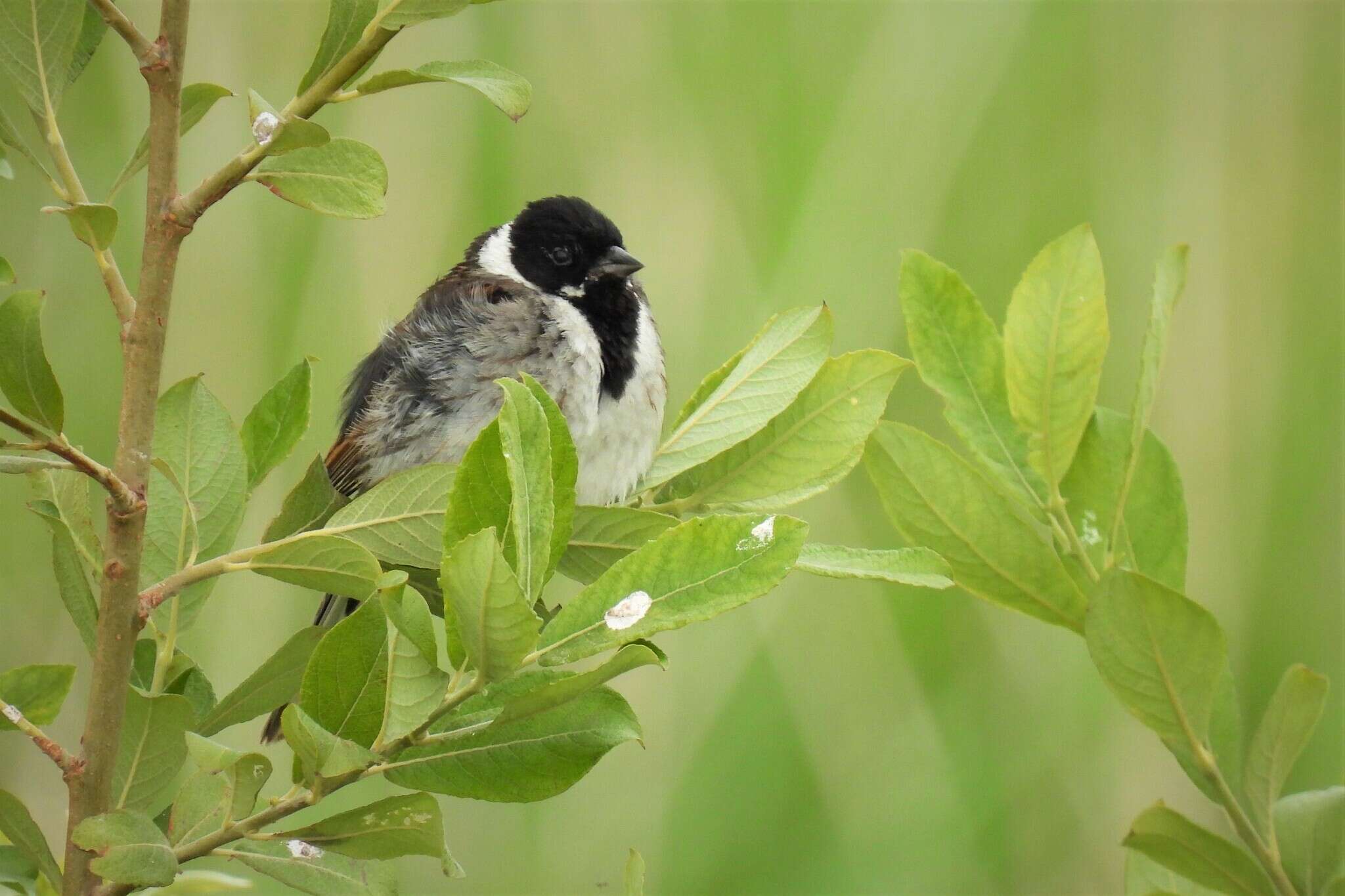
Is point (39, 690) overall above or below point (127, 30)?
below

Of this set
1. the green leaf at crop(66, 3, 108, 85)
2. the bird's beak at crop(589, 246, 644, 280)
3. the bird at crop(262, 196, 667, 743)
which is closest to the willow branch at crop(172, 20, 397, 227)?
the green leaf at crop(66, 3, 108, 85)

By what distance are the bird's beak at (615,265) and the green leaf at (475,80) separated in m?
0.77

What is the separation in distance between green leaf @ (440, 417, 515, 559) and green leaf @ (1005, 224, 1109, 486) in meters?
0.21

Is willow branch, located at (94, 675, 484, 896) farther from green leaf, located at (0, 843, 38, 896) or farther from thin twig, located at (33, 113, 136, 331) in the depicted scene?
thin twig, located at (33, 113, 136, 331)

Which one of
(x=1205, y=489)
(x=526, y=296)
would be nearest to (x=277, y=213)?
(x=526, y=296)

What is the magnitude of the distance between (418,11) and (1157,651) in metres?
0.32

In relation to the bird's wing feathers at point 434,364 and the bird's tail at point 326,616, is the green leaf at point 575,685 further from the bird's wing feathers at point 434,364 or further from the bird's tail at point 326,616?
the bird's wing feathers at point 434,364

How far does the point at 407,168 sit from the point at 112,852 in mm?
1327

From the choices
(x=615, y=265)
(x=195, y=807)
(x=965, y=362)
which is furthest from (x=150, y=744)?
(x=615, y=265)

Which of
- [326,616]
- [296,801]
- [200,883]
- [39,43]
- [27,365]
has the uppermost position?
[39,43]

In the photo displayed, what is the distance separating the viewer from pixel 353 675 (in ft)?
1.35

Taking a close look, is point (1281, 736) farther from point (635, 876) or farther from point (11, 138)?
point (11, 138)

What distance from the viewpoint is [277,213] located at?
5.30 ft

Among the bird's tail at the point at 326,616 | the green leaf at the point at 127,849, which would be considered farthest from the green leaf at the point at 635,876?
the bird's tail at the point at 326,616
